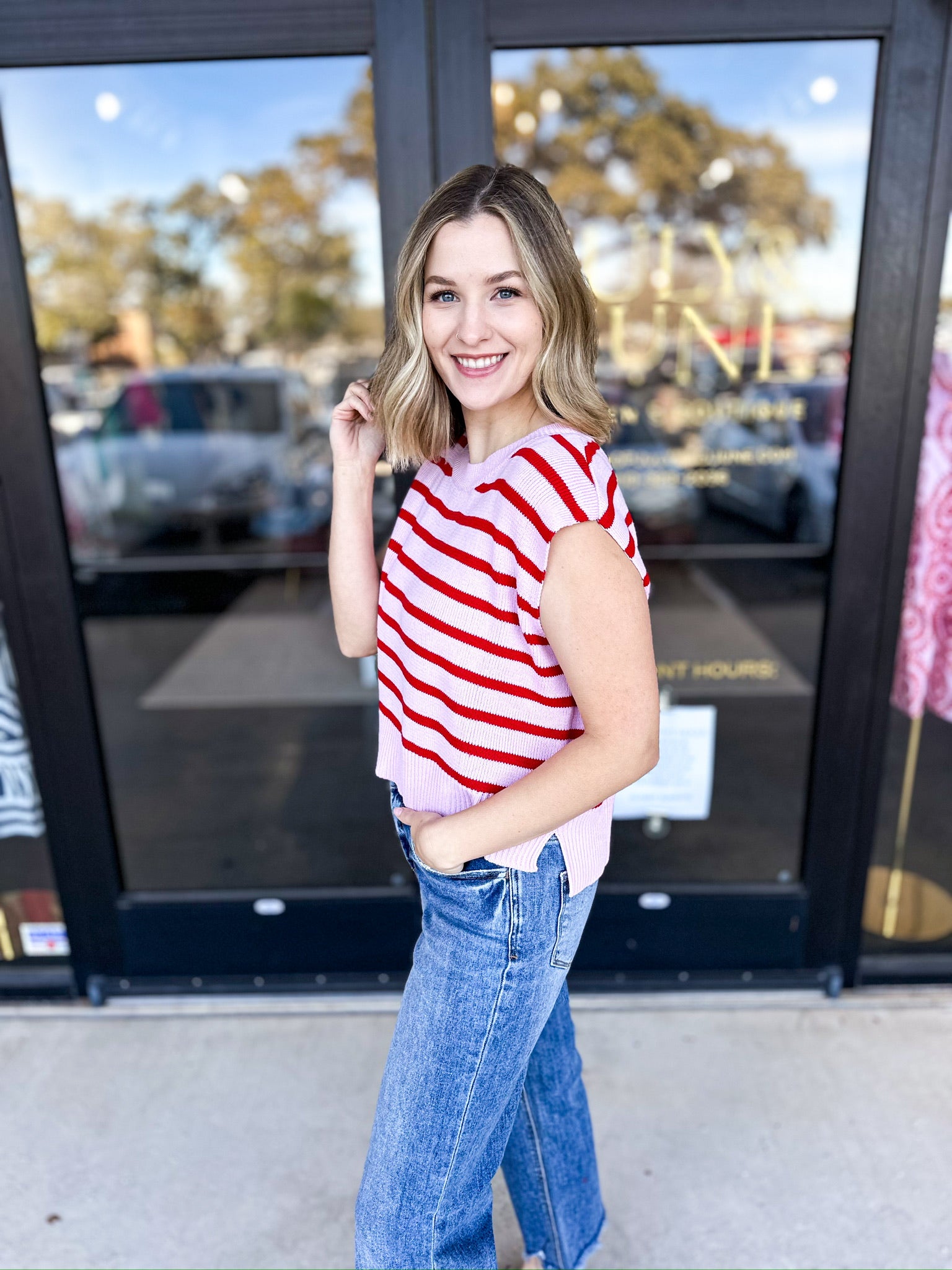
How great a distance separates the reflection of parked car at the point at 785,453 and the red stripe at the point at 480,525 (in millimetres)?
1202

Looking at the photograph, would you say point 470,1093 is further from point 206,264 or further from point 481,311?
point 206,264

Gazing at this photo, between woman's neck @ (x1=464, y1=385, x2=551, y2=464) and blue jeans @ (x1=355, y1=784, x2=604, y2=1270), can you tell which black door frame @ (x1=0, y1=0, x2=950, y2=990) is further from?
blue jeans @ (x1=355, y1=784, x2=604, y2=1270)

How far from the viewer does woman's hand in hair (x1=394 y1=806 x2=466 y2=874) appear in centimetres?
112

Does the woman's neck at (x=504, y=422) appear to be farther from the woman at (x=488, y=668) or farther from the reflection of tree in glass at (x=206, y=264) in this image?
the reflection of tree in glass at (x=206, y=264)

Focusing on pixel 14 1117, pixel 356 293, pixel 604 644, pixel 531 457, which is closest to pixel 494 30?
pixel 531 457

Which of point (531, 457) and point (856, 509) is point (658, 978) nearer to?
point (856, 509)

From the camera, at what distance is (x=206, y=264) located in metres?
8.31

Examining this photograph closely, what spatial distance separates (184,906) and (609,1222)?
1.26 metres

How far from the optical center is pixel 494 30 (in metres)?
1.77

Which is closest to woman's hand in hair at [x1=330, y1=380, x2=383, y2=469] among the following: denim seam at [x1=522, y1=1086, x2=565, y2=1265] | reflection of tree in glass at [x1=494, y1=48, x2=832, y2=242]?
denim seam at [x1=522, y1=1086, x2=565, y2=1265]

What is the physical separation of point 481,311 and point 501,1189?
1.68m

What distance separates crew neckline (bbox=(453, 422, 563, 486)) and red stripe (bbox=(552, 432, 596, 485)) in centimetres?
2

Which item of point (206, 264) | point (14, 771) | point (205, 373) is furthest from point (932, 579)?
point (206, 264)

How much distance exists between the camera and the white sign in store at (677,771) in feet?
7.91
